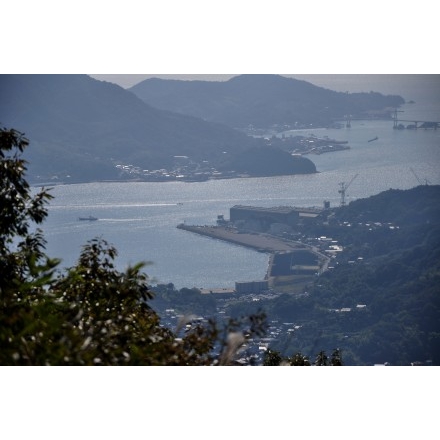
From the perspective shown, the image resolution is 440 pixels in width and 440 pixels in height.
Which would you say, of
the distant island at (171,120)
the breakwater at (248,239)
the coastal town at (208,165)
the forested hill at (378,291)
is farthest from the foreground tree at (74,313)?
the coastal town at (208,165)

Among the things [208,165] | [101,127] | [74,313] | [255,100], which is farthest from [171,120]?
[74,313]

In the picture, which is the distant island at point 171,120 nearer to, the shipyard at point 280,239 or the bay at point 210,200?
the bay at point 210,200

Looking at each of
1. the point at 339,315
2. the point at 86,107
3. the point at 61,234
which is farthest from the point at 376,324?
the point at 86,107

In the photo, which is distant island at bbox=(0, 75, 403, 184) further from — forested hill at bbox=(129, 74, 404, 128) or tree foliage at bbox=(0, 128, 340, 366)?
tree foliage at bbox=(0, 128, 340, 366)

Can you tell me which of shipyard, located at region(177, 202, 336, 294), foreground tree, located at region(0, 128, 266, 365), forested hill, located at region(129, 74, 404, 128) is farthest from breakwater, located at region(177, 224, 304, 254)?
foreground tree, located at region(0, 128, 266, 365)

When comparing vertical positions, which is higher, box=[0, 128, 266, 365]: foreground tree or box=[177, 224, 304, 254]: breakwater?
box=[0, 128, 266, 365]: foreground tree

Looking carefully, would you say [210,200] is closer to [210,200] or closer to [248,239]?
[210,200]
